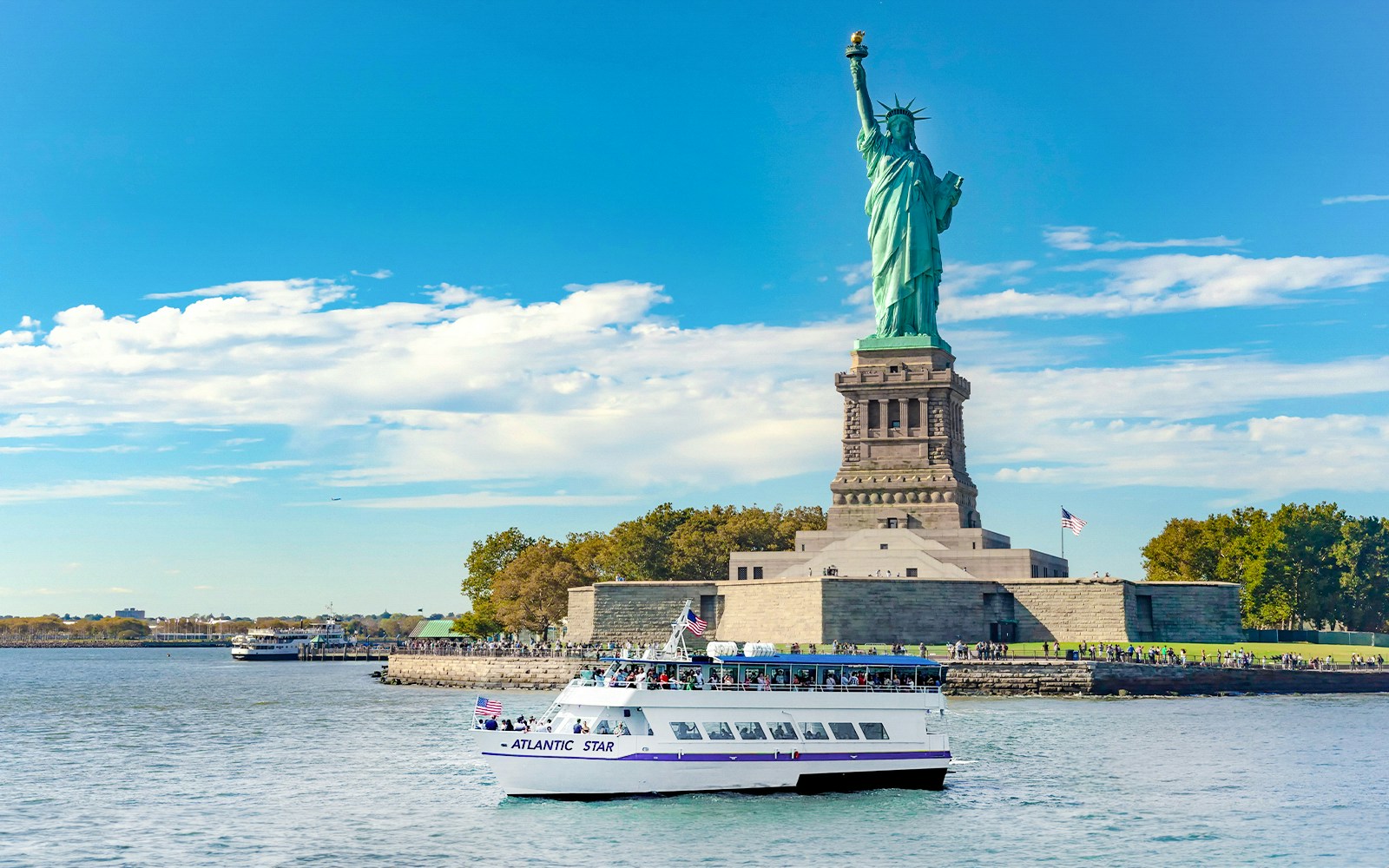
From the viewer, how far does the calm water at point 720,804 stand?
110 feet

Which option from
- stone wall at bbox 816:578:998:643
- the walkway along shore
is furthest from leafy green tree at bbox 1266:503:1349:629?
stone wall at bbox 816:578:998:643

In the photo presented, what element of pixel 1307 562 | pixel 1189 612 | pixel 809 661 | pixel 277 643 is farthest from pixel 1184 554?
pixel 277 643

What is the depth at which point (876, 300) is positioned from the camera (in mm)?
104438

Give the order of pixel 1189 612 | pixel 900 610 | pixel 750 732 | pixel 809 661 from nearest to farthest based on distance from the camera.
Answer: pixel 750 732, pixel 809 661, pixel 900 610, pixel 1189 612

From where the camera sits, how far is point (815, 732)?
42.3m

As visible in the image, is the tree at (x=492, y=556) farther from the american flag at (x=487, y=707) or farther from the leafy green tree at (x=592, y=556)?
the american flag at (x=487, y=707)

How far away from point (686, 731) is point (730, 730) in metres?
1.42

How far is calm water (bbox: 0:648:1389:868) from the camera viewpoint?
33406 mm

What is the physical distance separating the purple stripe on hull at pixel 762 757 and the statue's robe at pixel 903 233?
62.3 m

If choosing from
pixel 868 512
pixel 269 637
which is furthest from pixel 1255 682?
pixel 269 637

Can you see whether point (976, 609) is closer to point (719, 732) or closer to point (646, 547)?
point (646, 547)

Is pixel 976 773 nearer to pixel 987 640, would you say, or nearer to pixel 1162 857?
pixel 1162 857

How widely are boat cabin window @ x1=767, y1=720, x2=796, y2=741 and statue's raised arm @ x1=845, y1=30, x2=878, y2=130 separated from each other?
70.4 meters

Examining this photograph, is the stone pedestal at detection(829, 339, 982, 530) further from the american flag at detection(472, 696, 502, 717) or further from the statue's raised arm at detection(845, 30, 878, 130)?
the american flag at detection(472, 696, 502, 717)
